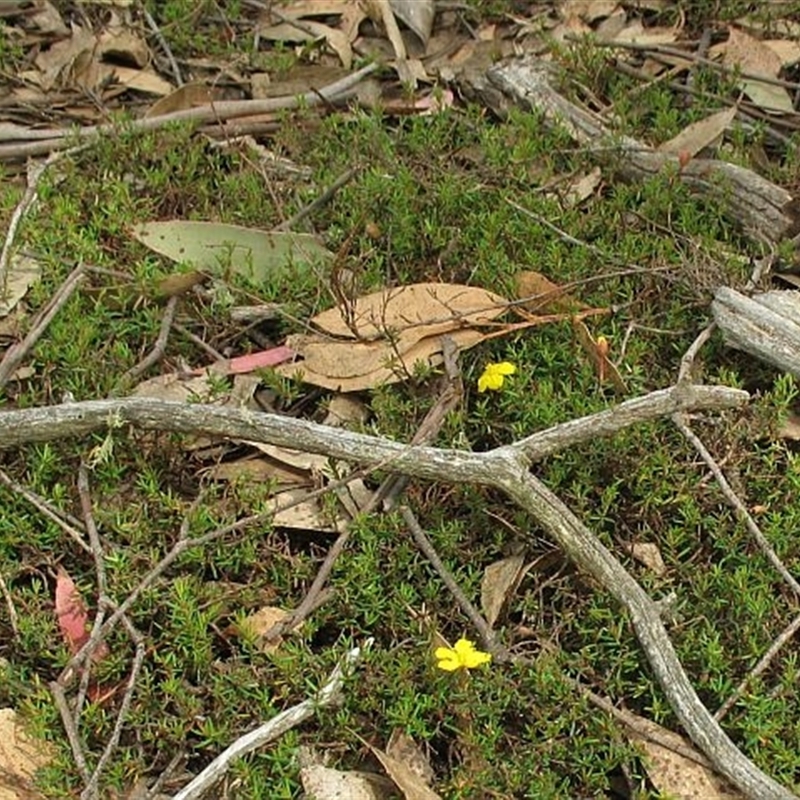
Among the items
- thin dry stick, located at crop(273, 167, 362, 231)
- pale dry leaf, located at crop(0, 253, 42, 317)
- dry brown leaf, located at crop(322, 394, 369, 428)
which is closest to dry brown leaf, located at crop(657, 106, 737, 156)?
thin dry stick, located at crop(273, 167, 362, 231)

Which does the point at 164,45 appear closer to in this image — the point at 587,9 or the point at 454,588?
the point at 587,9

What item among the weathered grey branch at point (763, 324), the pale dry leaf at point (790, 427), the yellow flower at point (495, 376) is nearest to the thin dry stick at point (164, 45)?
the yellow flower at point (495, 376)

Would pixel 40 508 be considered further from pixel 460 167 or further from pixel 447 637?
pixel 460 167

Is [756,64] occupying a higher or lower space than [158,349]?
higher

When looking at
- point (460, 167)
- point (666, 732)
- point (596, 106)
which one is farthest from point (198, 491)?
point (596, 106)

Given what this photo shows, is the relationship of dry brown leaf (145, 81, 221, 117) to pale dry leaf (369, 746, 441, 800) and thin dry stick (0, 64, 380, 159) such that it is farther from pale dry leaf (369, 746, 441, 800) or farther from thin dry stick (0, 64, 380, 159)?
pale dry leaf (369, 746, 441, 800)

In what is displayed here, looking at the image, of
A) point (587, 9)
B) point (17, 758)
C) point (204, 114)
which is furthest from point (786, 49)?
point (17, 758)
